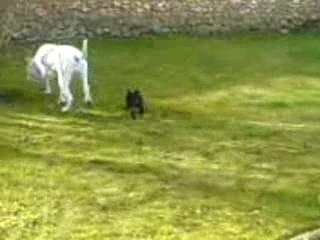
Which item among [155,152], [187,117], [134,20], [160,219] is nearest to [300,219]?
[160,219]

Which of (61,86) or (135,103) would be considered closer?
(135,103)

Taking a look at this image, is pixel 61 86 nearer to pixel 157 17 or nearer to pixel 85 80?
pixel 85 80

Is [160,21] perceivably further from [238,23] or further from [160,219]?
[160,219]

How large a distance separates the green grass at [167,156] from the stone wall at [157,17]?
1.97 metres

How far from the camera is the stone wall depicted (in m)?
12.4

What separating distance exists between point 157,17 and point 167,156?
627 cm

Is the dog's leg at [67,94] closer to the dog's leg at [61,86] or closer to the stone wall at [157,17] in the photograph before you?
the dog's leg at [61,86]

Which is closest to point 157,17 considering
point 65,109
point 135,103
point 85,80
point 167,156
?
point 85,80

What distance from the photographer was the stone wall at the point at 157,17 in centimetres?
1242

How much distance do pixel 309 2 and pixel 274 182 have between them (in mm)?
7629

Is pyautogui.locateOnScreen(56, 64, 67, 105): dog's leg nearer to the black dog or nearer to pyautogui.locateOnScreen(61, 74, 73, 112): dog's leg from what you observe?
pyautogui.locateOnScreen(61, 74, 73, 112): dog's leg

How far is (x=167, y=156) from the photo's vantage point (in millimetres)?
6695

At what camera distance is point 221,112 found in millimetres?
8250

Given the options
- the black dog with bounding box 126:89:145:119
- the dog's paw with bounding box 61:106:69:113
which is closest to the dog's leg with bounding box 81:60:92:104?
the dog's paw with bounding box 61:106:69:113
